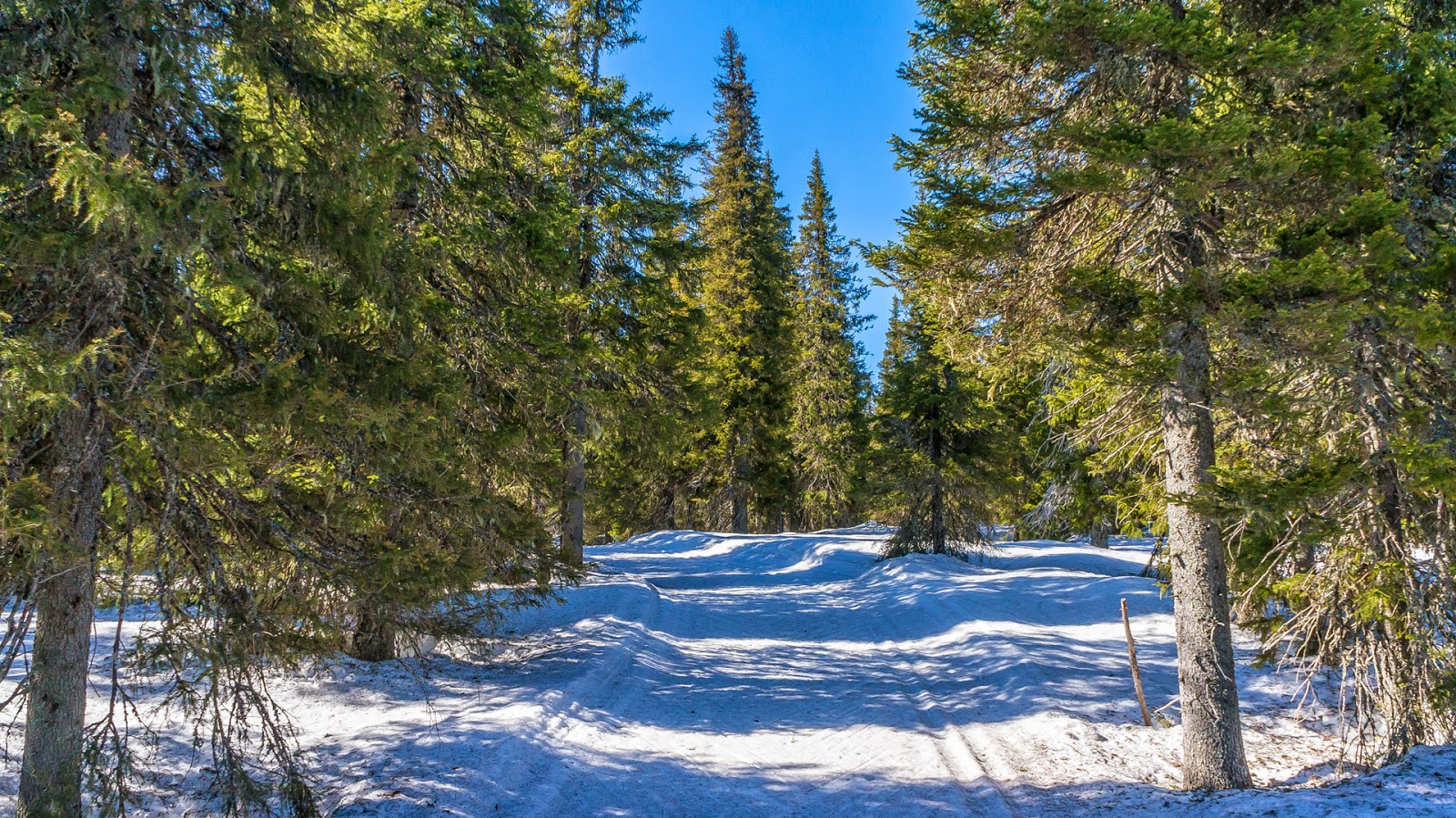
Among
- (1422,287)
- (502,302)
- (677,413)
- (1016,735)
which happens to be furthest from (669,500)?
(1422,287)

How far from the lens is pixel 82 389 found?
430cm

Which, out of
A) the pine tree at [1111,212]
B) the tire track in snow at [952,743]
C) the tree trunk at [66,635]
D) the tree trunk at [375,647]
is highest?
the pine tree at [1111,212]

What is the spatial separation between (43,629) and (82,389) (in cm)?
158

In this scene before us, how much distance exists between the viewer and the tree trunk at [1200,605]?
652 centimetres

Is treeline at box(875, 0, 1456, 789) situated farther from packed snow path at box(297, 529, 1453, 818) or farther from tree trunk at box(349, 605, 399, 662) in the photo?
tree trunk at box(349, 605, 399, 662)

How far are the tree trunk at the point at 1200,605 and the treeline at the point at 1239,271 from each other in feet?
0.07

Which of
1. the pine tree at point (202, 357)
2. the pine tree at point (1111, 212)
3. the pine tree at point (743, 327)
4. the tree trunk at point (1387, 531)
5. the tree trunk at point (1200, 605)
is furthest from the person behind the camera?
the pine tree at point (743, 327)

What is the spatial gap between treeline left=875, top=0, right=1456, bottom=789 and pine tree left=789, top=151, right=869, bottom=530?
74.3 ft

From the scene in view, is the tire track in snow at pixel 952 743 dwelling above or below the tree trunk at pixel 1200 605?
below

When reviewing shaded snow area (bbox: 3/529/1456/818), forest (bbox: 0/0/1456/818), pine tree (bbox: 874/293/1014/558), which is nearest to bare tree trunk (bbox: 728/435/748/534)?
pine tree (bbox: 874/293/1014/558)

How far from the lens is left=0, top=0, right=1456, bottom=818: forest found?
4.31 m

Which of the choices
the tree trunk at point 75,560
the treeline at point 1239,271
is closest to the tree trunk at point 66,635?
the tree trunk at point 75,560

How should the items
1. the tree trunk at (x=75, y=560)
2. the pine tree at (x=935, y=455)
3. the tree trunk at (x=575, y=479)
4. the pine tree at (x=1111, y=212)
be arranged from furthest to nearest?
1. the pine tree at (x=935, y=455)
2. the tree trunk at (x=575, y=479)
3. the pine tree at (x=1111, y=212)
4. the tree trunk at (x=75, y=560)

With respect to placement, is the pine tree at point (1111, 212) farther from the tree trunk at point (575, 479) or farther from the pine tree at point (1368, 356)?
the tree trunk at point (575, 479)
